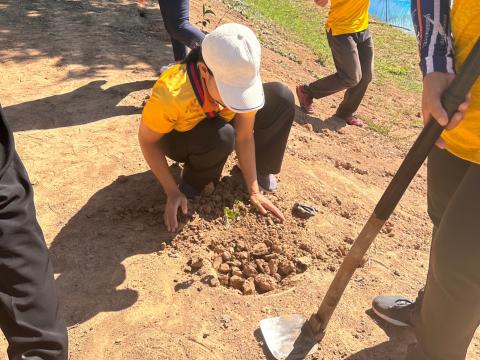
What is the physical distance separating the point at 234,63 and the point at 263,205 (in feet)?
3.30

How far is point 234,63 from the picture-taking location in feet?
7.43

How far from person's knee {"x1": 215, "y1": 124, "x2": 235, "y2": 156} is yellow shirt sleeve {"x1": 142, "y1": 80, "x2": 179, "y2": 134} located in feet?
1.05

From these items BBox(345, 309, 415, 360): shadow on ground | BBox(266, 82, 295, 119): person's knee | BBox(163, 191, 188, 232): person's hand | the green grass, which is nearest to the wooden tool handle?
BBox(345, 309, 415, 360): shadow on ground

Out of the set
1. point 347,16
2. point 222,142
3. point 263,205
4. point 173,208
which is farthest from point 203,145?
point 347,16

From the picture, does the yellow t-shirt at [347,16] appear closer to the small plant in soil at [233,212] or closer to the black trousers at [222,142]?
the black trousers at [222,142]

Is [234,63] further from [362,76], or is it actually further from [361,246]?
A: [362,76]

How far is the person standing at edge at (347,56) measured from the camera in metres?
4.68

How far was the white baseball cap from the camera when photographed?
227 cm

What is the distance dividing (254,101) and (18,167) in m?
1.13

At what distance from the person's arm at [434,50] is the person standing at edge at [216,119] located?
78 centimetres

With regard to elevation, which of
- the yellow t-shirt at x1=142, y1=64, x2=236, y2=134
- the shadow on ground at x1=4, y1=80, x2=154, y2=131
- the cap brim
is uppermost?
the cap brim

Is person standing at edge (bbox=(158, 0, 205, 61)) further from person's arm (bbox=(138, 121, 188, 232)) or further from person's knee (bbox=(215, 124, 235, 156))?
person's arm (bbox=(138, 121, 188, 232))

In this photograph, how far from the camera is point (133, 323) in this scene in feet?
7.68

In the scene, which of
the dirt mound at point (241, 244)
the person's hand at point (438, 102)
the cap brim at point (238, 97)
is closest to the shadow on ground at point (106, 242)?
the dirt mound at point (241, 244)
